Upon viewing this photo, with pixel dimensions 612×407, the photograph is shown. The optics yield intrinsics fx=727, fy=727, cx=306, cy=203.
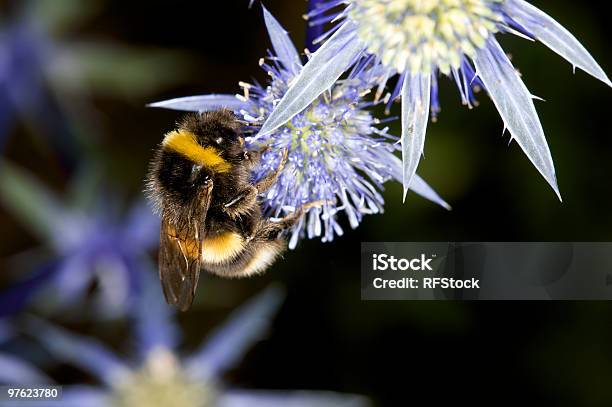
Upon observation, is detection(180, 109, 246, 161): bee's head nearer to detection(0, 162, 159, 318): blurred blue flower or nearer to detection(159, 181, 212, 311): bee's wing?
detection(159, 181, 212, 311): bee's wing

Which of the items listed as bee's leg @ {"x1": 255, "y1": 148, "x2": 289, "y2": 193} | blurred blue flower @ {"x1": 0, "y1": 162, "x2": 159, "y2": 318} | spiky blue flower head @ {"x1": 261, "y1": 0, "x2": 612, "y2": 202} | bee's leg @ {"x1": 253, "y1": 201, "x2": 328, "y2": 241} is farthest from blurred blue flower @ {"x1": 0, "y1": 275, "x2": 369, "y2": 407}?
spiky blue flower head @ {"x1": 261, "y1": 0, "x2": 612, "y2": 202}

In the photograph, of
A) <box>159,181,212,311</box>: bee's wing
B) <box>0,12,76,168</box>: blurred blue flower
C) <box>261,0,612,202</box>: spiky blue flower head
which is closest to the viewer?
<box>261,0,612,202</box>: spiky blue flower head

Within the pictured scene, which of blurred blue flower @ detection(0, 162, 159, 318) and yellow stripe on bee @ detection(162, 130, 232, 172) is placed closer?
yellow stripe on bee @ detection(162, 130, 232, 172)

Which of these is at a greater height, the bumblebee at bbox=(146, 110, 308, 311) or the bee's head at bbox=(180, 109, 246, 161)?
the bee's head at bbox=(180, 109, 246, 161)

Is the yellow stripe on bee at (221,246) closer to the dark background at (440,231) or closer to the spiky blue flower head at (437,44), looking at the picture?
the spiky blue flower head at (437,44)

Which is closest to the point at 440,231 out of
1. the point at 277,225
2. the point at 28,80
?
the point at 277,225

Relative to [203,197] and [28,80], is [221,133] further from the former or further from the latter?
[28,80]

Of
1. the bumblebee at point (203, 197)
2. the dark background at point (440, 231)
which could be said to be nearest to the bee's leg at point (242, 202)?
the bumblebee at point (203, 197)
